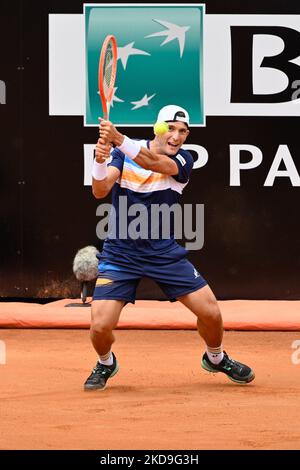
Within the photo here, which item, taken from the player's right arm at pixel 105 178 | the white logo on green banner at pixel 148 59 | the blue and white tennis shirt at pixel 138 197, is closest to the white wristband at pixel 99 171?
the player's right arm at pixel 105 178

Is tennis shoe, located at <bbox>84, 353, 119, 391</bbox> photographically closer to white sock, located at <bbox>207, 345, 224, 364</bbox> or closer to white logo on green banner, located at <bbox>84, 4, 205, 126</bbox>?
white sock, located at <bbox>207, 345, 224, 364</bbox>

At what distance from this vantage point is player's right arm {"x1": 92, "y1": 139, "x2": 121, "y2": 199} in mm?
5871

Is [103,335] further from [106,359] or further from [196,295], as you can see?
[196,295]

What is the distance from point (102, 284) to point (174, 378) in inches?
32.1

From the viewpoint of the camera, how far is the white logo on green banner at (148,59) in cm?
942

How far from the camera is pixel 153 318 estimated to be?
28.8 ft

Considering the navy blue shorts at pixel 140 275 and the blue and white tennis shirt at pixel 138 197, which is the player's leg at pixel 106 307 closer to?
the navy blue shorts at pixel 140 275

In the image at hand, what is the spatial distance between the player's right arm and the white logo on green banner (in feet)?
10.2

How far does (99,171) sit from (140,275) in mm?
668

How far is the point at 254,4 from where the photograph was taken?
9398 mm

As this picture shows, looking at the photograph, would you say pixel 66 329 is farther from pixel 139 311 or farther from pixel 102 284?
pixel 102 284

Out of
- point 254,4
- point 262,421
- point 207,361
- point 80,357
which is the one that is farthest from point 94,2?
point 262,421

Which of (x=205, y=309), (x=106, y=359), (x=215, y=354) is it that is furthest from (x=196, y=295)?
(x=106, y=359)

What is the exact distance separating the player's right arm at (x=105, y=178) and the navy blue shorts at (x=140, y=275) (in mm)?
418
